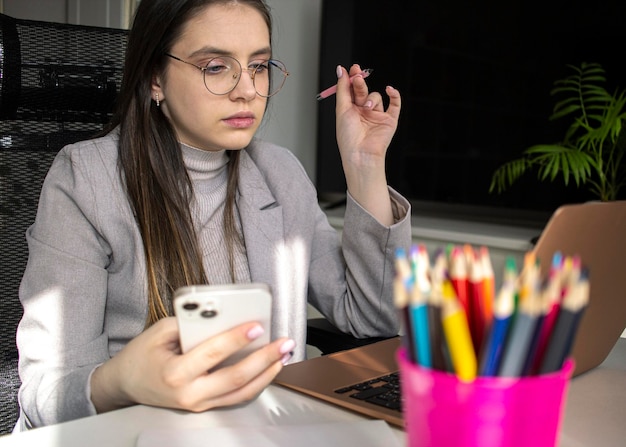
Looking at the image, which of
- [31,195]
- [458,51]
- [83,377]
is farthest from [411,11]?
[83,377]

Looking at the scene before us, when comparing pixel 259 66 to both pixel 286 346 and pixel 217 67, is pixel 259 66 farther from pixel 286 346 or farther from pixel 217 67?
pixel 286 346

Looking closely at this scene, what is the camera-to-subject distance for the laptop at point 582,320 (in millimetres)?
635

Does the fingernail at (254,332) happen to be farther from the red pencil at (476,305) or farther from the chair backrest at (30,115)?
the chair backrest at (30,115)

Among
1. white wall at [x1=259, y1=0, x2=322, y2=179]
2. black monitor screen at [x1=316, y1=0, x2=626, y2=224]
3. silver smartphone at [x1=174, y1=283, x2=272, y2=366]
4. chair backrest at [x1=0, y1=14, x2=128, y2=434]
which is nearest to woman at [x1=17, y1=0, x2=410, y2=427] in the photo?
chair backrest at [x1=0, y1=14, x2=128, y2=434]

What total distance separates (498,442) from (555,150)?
6.20 feet

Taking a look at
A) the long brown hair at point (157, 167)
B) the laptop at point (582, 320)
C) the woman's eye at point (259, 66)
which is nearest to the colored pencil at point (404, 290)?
the laptop at point (582, 320)

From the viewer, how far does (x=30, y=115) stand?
4.13ft

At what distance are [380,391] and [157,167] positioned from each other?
59 cm

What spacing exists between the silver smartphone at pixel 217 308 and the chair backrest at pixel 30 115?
75cm

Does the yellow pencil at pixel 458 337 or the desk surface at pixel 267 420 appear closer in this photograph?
the yellow pencil at pixel 458 337

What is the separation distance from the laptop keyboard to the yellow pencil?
301mm

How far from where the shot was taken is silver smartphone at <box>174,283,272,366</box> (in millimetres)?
594

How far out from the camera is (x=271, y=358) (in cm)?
65

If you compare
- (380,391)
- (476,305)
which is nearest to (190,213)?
(380,391)
